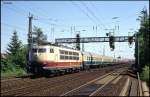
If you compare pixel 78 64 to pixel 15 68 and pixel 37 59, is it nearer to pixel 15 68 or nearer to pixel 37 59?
pixel 15 68

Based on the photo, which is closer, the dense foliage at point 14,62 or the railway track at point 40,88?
the railway track at point 40,88

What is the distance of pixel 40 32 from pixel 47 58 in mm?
61426

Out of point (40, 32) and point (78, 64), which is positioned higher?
point (40, 32)

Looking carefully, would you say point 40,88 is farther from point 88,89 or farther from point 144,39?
point 144,39

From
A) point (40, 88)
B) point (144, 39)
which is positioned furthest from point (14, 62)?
point (40, 88)

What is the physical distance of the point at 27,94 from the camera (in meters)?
21.4

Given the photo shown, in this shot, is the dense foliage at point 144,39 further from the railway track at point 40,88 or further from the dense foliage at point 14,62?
the dense foliage at point 14,62

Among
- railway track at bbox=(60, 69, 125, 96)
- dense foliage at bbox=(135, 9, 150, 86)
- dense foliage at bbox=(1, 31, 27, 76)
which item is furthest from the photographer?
dense foliage at bbox=(1, 31, 27, 76)

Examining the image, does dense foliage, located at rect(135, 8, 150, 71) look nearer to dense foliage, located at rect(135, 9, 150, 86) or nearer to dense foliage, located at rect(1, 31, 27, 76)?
dense foliage, located at rect(135, 9, 150, 86)

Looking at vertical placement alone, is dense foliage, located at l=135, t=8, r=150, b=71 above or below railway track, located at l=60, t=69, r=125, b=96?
above

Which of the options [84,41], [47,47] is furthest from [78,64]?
[84,41]

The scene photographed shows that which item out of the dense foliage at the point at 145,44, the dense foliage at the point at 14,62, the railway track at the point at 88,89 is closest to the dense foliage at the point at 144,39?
the dense foliage at the point at 145,44

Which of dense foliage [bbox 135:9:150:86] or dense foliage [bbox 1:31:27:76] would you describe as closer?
dense foliage [bbox 135:9:150:86]

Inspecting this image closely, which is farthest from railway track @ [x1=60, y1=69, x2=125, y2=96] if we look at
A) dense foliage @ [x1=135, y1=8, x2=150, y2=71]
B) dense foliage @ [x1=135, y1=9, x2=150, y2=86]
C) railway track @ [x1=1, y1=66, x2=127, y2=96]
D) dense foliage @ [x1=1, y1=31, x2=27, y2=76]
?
dense foliage @ [x1=1, y1=31, x2=27, y2=76]
